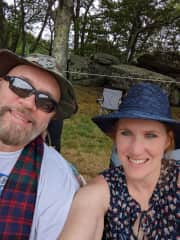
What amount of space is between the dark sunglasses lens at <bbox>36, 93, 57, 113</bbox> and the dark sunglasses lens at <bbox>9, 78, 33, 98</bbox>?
0.20 ft

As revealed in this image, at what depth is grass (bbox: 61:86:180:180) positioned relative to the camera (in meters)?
5.04

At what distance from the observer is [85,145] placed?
609 centimetres

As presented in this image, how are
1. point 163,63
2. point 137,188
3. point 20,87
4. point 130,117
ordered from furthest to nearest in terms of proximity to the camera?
point 163,63 < point 20,87 < point 137,188 < point 130,117

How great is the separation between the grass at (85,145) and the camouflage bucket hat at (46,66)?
2715 mm

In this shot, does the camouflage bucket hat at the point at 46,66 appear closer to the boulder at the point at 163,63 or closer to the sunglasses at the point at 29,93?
the sunglasses at the point at 29,93

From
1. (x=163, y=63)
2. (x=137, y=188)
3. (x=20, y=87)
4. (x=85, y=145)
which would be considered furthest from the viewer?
(x=163, y=63)

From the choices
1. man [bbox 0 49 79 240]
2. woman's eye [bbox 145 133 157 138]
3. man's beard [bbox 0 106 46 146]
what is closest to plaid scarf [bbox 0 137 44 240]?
man [bbox 0 49 79 240]

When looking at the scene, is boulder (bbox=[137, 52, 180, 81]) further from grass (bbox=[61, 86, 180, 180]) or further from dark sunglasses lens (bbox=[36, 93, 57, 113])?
dark sunglasses lens (bbox=[36, 93, 57, 113])

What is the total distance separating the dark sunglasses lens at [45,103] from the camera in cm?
169

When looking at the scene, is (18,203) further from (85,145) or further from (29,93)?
(85,145)

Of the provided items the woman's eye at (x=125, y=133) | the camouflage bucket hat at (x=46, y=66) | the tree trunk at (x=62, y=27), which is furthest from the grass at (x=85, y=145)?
the woman's eye at (x=125, y=133)

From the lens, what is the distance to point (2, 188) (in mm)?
1530

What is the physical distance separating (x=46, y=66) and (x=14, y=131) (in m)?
0.39

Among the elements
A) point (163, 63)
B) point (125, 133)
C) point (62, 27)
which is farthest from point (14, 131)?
point (163, 63)
